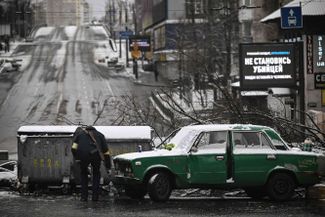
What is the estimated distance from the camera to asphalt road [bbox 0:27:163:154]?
50281 mm

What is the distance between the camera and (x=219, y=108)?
26.1 metres

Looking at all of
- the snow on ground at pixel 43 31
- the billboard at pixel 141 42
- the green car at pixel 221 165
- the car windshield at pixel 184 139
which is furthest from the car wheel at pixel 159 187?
the snow on ground at pixel 43 31

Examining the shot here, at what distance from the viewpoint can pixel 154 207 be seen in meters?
13.8

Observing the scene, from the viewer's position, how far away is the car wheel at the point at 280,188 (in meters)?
14.9

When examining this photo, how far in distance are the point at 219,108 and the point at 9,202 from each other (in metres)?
12.6

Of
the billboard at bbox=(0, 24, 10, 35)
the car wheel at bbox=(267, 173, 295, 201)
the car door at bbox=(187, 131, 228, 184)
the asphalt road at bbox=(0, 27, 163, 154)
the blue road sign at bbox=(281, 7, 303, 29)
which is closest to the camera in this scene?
the car door at bbox=(187, 131, 228, 184)

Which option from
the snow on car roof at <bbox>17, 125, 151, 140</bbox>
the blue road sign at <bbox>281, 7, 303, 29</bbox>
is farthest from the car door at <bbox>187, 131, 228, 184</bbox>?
the blue road sign at <bbox>281, 7, 303, 29</bbox>

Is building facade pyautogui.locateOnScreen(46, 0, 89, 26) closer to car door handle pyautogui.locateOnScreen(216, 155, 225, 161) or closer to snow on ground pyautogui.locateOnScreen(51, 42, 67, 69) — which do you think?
snow on ground pyautogui.locateOnScreen(51, 42, 67, 69)

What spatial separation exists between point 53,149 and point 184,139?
3399mm

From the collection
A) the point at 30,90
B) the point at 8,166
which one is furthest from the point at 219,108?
the point at 30,90

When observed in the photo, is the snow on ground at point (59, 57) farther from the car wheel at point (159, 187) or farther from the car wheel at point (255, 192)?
the car wheel at point (159, 187)

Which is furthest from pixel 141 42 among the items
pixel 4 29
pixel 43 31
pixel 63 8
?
pixel 43 31

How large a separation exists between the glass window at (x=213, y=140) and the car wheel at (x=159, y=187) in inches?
37.3

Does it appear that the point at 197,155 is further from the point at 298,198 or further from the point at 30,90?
the point at 30,90
